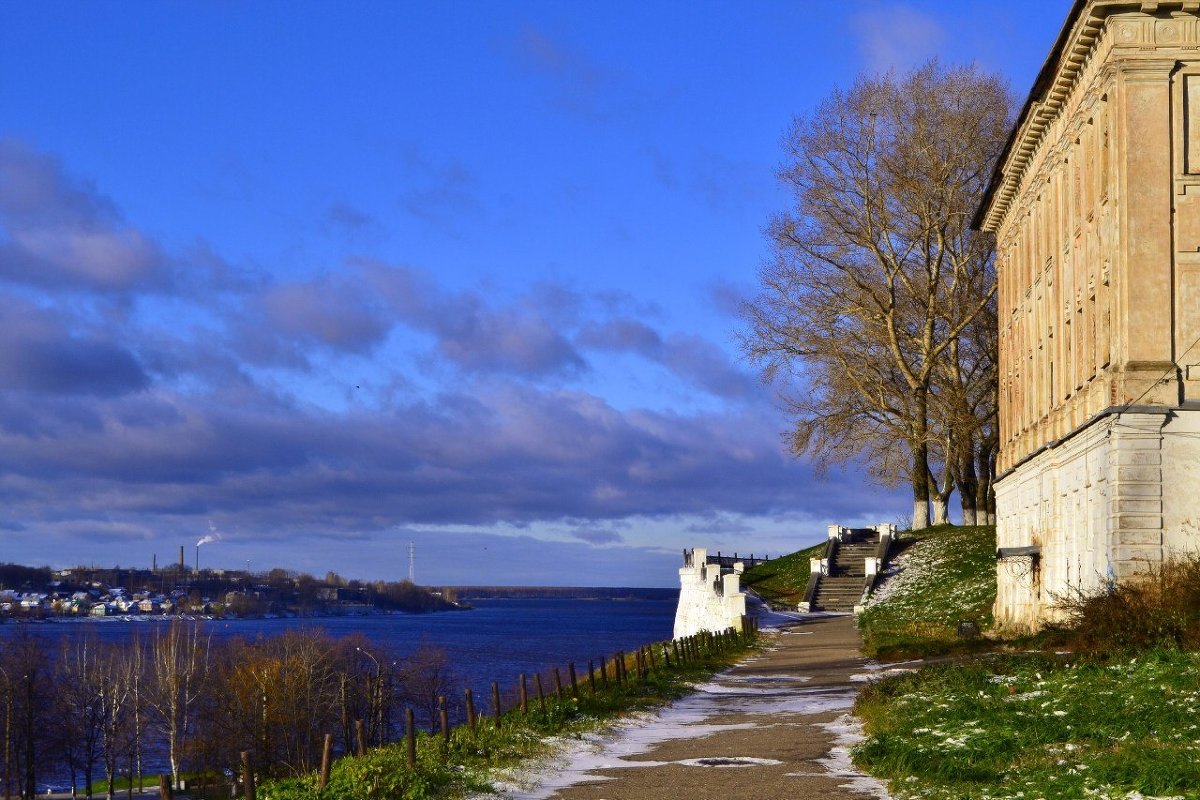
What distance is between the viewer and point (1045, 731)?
50.9ft

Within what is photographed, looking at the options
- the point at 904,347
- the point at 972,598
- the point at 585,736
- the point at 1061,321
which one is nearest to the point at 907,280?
the point at 904,347

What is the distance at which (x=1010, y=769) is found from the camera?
14.0m

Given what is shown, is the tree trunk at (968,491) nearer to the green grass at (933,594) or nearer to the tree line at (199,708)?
the green grass at (933,594)

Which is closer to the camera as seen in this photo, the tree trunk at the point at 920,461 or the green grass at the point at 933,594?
the green grass at the point at 933,594

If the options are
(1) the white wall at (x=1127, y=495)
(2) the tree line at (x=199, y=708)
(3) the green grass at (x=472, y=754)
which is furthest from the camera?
(2) the tree line at (x=199, y=708)

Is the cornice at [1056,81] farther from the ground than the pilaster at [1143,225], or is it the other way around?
the cornice at [1056,81]

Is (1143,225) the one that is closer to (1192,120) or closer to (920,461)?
(1192,120)

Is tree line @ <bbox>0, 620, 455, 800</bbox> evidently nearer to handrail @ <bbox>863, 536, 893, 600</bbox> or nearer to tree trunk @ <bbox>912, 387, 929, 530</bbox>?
handrail @ <bbox>863, 536, 893, 600</bbox>

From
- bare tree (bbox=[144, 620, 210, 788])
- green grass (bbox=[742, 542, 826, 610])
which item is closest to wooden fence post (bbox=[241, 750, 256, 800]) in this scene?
green grass (bbox=[742, 542, 826, 610])

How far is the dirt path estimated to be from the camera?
588 inches

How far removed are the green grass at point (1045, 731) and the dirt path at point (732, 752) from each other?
64 centimetres

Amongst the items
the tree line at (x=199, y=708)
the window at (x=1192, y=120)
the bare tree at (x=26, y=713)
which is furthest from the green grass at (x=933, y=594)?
the bare tree at (x=26, y=713)

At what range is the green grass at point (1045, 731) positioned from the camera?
12594 millimetres

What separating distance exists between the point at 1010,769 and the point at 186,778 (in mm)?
58773
